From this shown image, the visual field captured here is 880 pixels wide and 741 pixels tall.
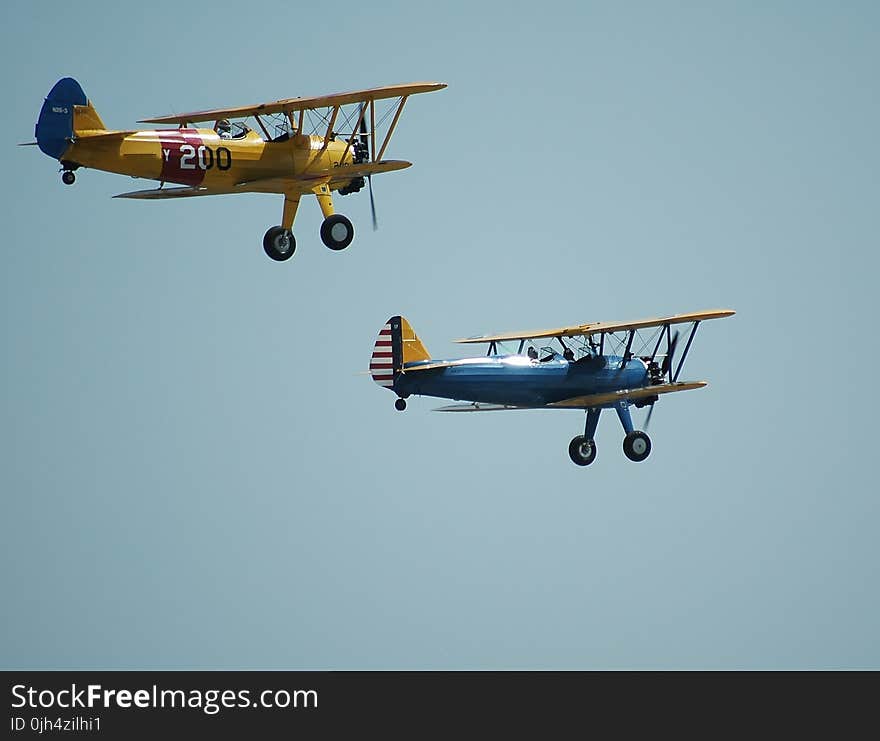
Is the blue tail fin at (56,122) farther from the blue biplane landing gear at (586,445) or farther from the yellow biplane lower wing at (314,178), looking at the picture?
the blue biplane landing gear at (586,445)

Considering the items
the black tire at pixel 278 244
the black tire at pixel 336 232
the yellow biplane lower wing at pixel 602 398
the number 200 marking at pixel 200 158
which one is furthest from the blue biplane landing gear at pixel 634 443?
the number 200 marking at pixel 200 158

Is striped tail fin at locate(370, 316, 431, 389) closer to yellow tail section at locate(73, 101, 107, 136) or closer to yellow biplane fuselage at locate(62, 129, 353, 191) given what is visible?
Result: yellow biplane fuselage at locate(62, 129, 353, 191)

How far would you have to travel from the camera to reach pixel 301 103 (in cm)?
3741

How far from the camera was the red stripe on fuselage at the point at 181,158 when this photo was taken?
36.8 meters

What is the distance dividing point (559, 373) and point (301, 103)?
12.4 metres

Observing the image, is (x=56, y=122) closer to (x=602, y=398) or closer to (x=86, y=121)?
(x=86, y=121)

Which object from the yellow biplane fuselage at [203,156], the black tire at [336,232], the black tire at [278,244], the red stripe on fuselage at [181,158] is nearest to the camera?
the yellow biplane fuselage at [203,156]

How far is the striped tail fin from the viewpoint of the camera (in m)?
46.3

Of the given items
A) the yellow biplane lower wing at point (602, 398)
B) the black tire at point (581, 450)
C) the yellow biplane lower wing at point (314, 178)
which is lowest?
the black tire at point (581, 450)

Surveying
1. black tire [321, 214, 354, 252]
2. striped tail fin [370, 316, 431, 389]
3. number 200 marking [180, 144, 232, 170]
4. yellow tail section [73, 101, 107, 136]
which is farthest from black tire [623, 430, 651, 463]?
yellow tail section [73, 101, 107, 136]

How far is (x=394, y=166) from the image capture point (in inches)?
1480

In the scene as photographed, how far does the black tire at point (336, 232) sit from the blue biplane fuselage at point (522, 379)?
7.82m
